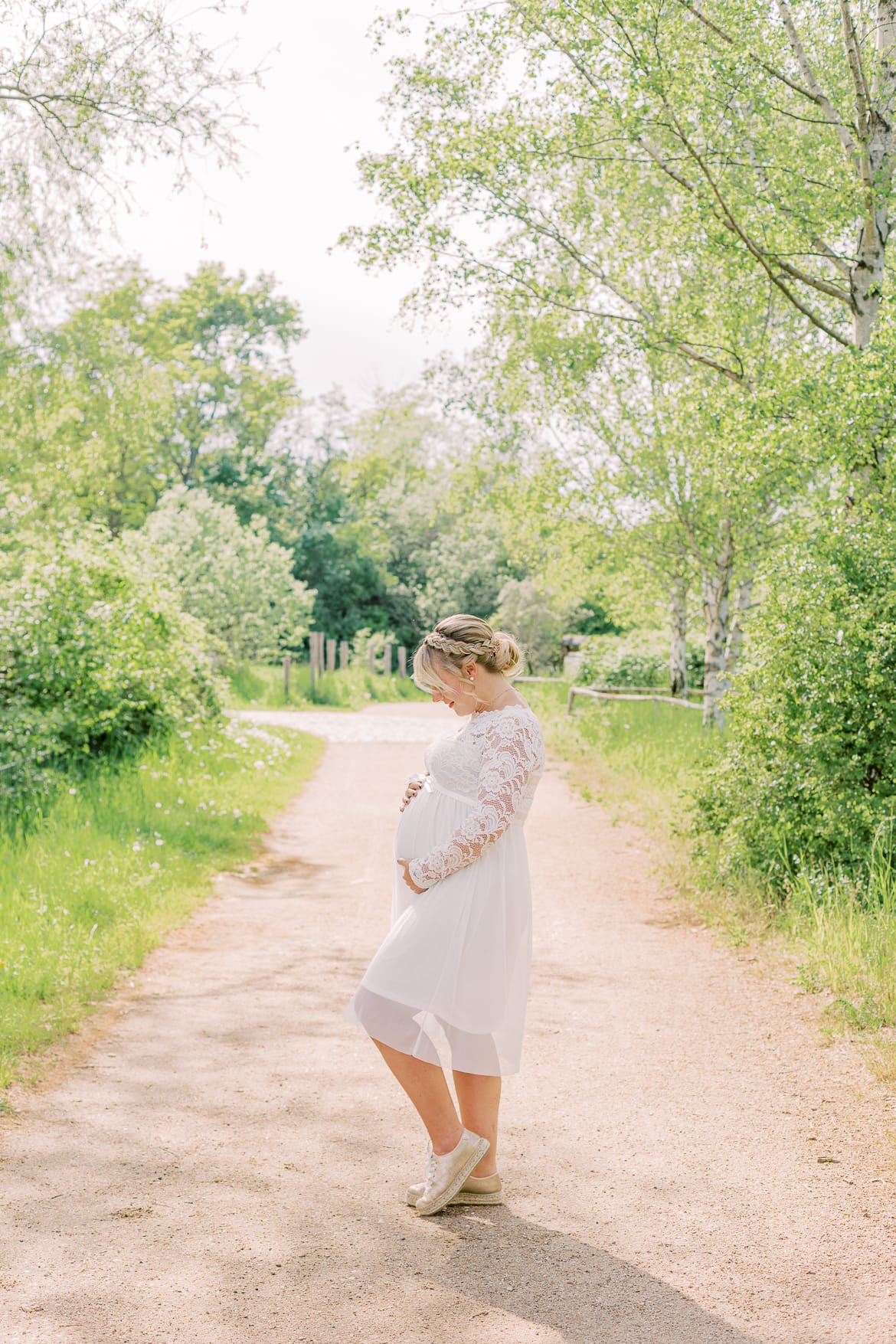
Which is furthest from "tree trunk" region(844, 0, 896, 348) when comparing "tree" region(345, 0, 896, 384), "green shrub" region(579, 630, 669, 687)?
"green shrub" region(579, 630, 669, 687)

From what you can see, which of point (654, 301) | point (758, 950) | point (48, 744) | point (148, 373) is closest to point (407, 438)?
point (148, 373)

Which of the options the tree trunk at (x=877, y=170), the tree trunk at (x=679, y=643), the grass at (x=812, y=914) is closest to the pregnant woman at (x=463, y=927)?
the grass at (x=812, y=914)

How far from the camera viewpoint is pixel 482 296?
46.8 ft

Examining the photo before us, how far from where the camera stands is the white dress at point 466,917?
12.8 feet

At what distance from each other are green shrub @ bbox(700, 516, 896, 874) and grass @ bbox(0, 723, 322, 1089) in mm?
4130

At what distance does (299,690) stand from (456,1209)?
95.0 ft

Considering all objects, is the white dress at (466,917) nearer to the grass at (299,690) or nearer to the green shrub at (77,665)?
the green shrub at (77,665)

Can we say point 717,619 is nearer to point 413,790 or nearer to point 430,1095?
point 413,790

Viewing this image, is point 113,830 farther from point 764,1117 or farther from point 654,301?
point 654,301

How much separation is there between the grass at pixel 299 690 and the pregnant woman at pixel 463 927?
24220 millimetres

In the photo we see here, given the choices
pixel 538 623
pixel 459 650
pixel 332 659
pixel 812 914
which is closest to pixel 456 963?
pixel 459 650

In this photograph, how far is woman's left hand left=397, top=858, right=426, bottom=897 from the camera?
3.99 m

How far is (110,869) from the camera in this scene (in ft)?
28.5

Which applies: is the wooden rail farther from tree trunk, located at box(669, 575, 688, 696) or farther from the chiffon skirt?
the chiffon skirt
